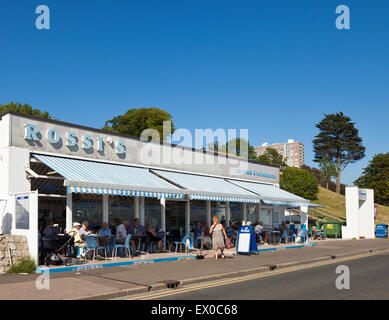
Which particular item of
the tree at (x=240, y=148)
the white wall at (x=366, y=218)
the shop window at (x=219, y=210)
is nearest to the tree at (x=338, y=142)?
the tree at (x=240, y=148)

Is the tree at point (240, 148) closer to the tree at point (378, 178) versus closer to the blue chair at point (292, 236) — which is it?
the tree at point (378, 178)

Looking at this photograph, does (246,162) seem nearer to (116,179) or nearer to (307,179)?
(116,179)

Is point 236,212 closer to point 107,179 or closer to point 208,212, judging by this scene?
point 208,212

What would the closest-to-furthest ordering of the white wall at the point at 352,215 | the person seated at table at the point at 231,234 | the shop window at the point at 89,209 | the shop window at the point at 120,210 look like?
the shop window at the point at 89,209 < the shop window at the point at 120,210 < the person seated at table at the point at 231,234 < the white wall at the point at 352,215

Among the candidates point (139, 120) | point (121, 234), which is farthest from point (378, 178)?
point (121, 234)

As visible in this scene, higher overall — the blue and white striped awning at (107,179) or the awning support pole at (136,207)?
the blue and white striped awning at (107,179)

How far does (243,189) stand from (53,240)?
39.4 ft

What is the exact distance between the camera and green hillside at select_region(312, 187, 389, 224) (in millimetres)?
56056

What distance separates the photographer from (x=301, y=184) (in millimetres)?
58906

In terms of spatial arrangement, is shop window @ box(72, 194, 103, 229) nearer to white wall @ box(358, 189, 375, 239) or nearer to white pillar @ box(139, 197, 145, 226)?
white pillar @ box(139, 197, 145, 226)

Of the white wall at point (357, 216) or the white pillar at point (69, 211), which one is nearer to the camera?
the white pillar at point (69, 211)

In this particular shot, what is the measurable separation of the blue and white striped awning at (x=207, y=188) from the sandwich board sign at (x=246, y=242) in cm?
203

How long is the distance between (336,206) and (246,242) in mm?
50845

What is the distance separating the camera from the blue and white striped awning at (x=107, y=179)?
13602mm
